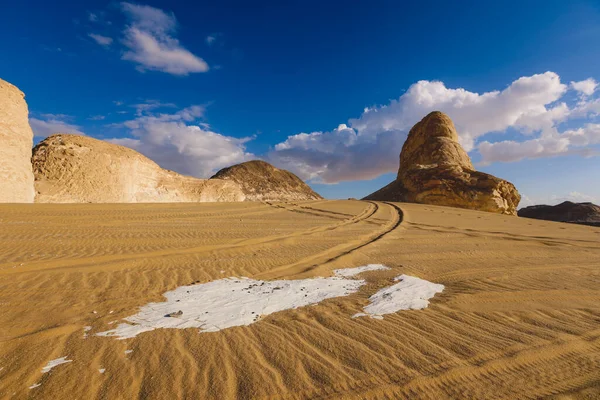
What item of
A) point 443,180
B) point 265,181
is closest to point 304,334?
point 443,180

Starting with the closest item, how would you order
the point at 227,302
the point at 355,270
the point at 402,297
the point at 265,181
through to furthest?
the point at 227,302 → the point at 402,297 → the point at 355,270 → the point at 265,181

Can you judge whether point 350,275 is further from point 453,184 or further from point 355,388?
point 453,184

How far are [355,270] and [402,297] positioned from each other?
A: 1569 mm

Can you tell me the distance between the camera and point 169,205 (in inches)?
581

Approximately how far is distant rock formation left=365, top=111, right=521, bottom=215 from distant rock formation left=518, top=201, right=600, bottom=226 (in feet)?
67.6

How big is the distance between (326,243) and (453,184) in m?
23.7

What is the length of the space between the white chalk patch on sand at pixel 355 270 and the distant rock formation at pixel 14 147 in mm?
17547

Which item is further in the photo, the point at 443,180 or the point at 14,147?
the point at 443,180

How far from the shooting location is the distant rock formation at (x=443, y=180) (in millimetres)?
25609

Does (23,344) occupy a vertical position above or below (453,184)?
below

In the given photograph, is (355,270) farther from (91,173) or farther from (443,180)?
(443,180)

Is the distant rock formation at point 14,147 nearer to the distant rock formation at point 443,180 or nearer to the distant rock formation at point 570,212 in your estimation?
the distant rock formation at point 443,180

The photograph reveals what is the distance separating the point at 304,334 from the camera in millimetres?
2811

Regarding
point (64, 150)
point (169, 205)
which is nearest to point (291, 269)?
point (169, 205)
